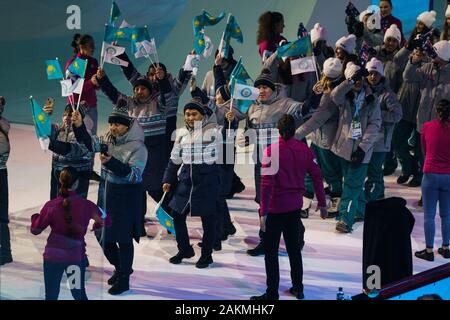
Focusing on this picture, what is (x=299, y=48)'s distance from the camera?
9.15 meters

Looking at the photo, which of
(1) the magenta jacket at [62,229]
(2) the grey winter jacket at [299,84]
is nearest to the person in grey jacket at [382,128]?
(2) the grey winter jacket at [299,84]

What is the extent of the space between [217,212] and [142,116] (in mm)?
1321

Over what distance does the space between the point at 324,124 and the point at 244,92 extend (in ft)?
4.05

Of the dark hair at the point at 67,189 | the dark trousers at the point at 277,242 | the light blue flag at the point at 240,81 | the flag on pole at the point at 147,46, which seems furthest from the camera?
the flag on pole at the point at 147,46

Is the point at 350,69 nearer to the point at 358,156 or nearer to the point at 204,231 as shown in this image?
the point at 358,156

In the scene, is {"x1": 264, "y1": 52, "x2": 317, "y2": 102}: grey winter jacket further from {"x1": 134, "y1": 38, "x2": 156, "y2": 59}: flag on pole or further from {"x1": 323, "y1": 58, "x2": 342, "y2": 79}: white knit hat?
{"x1": 134, "y1": 38, "x2": 156, "y2": 59}: flag on pole

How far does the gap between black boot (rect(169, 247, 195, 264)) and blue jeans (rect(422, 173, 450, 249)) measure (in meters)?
2.08

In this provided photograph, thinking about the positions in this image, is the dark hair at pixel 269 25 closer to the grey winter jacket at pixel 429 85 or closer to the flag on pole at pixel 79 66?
the grey winter jacket at pixel 429 85

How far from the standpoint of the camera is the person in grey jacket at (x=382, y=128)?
9766mm

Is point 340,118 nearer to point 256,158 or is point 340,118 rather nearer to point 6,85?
point 256,158

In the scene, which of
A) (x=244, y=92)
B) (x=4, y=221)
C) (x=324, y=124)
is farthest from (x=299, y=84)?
(x=4, y=221)

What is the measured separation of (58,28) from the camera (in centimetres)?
1711

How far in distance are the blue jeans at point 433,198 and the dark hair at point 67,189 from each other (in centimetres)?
331

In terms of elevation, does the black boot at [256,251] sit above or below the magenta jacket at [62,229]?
below
